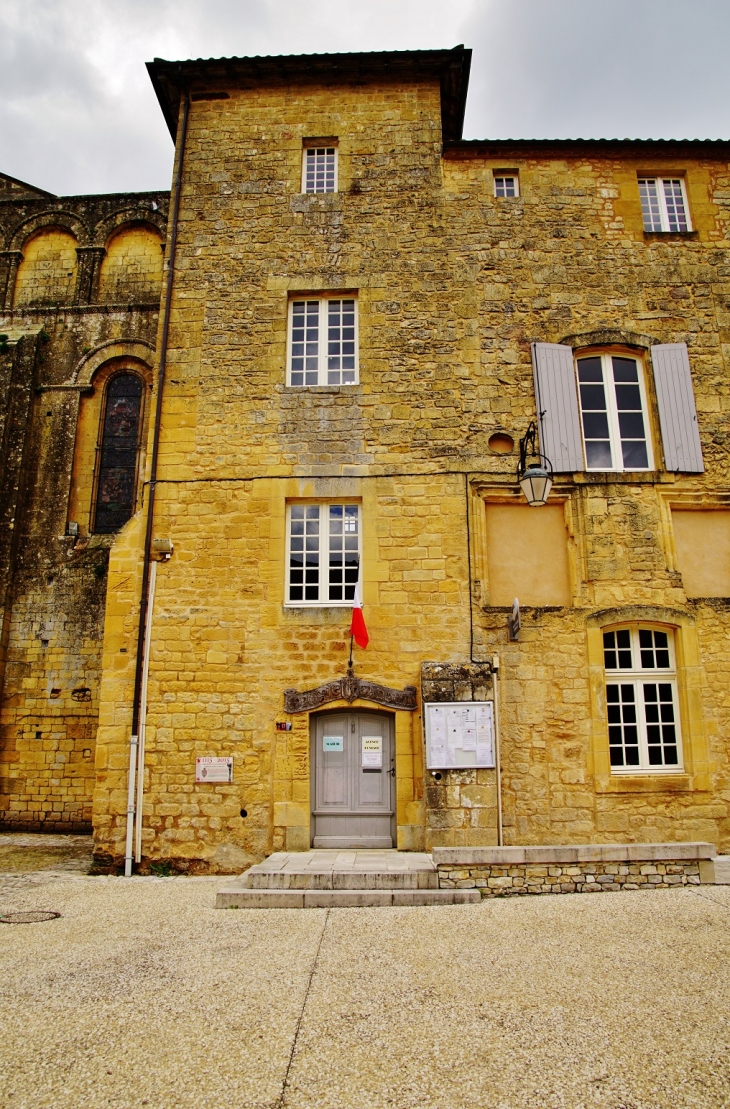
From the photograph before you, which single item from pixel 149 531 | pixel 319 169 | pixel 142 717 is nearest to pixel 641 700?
→ pixel 142 717

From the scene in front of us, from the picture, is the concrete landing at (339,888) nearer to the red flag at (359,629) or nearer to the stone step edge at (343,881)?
the stone step edge at (343,881)

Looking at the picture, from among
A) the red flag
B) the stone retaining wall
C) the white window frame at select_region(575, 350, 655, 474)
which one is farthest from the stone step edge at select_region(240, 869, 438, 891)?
the white window frame at select_region(575, 350, 655, 474)

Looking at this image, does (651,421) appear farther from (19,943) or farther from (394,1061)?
(19,943)

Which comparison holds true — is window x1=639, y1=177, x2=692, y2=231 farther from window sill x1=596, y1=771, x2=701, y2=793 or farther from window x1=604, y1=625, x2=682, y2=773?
window sill x1=596, y1=771, x2=701, y2=793

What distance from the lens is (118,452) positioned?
13219 mm

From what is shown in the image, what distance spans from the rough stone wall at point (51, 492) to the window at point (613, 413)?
831cm

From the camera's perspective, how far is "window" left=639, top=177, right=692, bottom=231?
10.6m

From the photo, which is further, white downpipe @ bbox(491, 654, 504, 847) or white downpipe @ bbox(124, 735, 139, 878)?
white downpipe @ bbox(124, 735, 139, 878)

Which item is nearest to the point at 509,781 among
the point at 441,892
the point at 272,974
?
the point at 441,892

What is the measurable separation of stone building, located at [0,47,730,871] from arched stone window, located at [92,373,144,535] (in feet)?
11.7

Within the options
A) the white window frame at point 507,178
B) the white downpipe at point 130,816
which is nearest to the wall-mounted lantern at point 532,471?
the white window frame at point 507,178

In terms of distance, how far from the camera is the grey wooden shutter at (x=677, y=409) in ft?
31.1

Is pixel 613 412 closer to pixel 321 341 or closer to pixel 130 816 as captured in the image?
pixel 321 341

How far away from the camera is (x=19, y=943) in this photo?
575cm
